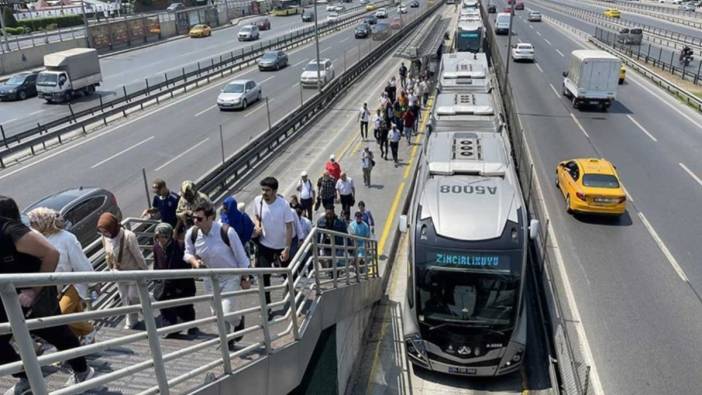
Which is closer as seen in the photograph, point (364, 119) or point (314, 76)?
point (364, 119)

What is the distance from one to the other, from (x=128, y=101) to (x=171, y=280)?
27114 millimetres

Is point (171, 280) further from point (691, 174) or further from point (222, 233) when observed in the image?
point (691, 174)

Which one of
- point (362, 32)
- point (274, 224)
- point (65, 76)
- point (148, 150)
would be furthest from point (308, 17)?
point (274, 224)

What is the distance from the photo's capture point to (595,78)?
2722cm

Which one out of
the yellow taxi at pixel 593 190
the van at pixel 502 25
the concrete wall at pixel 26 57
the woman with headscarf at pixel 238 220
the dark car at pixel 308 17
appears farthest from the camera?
the dark car at pixel 308 17

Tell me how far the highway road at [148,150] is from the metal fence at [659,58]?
25.2 m

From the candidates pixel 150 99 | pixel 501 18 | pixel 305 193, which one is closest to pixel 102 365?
pixel 305 193

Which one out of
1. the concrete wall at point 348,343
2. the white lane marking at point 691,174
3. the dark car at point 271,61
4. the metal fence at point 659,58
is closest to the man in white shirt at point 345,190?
the concrete wall at point 348,343

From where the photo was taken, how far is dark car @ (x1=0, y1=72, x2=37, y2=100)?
32000 millimetres

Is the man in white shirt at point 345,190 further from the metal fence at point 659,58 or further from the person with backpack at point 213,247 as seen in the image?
the metal fence at point 659,58

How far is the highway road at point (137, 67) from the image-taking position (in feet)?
93.6

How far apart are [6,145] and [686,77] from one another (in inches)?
1556

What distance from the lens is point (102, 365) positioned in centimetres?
417

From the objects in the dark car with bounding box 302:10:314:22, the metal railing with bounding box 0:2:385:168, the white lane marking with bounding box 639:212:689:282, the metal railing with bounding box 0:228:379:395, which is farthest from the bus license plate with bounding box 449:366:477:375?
the dark car with bounding box 302:10:314:22
